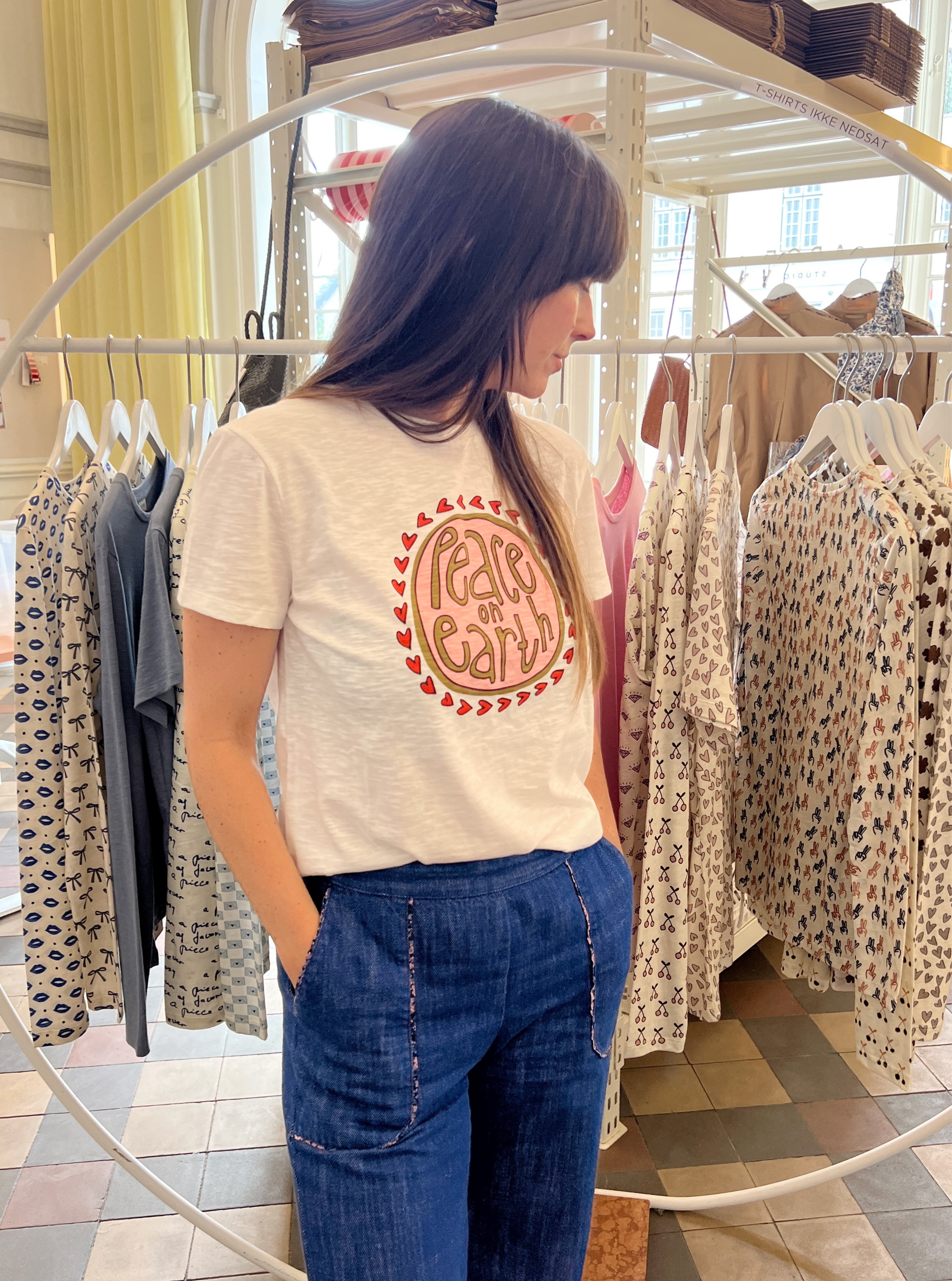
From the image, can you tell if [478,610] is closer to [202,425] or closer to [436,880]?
[436,880]

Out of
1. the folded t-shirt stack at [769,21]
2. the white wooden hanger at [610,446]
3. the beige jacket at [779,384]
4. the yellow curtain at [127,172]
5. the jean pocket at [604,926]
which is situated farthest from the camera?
the yellow curtain at [127,172]

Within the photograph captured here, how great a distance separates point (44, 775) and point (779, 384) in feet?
7.56

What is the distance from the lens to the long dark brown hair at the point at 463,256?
0.95 m

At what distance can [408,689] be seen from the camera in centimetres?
94

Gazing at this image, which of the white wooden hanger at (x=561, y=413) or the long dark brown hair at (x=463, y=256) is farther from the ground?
the long dark brown hair at (x=463, y=256)

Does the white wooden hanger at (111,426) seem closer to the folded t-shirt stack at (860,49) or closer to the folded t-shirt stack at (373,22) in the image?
the folded t-shirt stack at (373,22)

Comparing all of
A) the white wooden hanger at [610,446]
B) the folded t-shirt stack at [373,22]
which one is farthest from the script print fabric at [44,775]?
the folded t-shirt stack at [373,22]

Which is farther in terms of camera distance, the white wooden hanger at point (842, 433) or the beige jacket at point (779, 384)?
the beige jacket at point (779, 384)

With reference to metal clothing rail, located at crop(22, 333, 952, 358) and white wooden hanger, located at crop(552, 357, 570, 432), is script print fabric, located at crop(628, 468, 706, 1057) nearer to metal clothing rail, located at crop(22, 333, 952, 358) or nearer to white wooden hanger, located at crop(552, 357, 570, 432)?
metal clothing rail, located at crop(22, 333, 952, 358)

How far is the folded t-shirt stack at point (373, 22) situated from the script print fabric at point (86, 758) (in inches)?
38.2

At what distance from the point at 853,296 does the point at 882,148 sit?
72.1 inches

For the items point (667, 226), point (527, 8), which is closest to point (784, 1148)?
point (527, 8)

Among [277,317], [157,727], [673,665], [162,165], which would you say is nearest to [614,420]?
[673,665]

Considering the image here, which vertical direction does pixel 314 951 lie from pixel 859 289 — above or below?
below
